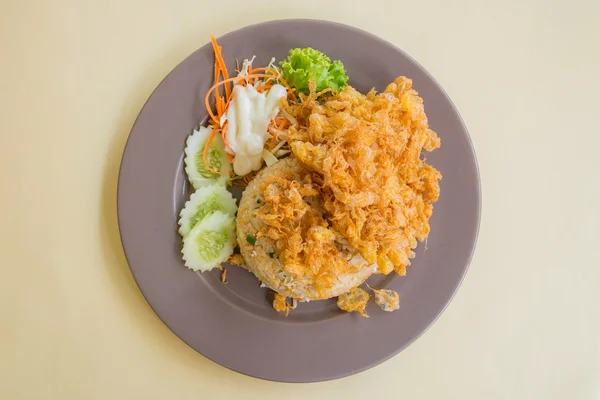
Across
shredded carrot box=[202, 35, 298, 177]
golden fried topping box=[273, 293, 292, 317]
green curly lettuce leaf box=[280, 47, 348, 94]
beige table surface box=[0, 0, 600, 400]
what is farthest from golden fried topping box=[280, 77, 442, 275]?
beige table surface box=[0, 0, 600, 400]

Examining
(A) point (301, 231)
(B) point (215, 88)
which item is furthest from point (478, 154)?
(B) point (215, 88)

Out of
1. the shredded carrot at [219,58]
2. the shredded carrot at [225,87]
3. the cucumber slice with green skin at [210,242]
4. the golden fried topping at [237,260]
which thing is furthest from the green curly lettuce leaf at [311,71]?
the golden fried topping at [237,260]

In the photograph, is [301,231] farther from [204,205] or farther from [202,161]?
[202,161]

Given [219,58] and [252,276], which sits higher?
[219,58]

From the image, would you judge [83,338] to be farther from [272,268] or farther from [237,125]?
[237,125]

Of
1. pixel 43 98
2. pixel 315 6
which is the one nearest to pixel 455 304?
pixel 315 6
